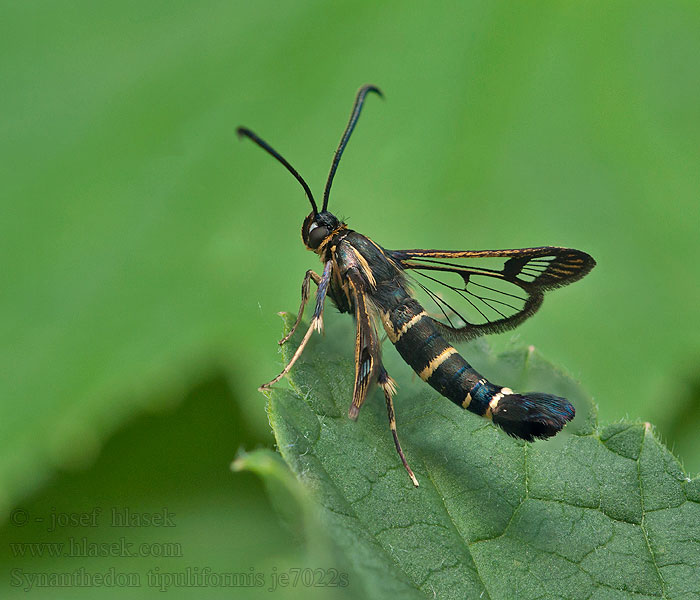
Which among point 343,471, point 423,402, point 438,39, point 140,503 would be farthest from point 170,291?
point 438,39

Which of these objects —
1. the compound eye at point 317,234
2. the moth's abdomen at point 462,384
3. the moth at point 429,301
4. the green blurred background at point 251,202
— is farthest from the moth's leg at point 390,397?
the green blurred background at point 251,202

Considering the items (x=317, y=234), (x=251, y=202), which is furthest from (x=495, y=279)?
(x=251, y=202)

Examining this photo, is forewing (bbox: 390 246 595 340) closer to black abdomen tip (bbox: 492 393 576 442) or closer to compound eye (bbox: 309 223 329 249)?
compound eye (bbox: 309 223 329 249)

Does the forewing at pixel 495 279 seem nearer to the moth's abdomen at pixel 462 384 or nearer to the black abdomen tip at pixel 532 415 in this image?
A: the moth's abdomen at pixel 462 384

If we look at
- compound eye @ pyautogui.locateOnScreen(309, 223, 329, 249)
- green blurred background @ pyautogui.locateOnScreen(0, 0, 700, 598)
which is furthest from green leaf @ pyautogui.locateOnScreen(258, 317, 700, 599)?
green blurred background @ pyautogui.locateOnScreen(0, 0, 700, 598)

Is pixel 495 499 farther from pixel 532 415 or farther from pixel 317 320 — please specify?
pixel 317 320

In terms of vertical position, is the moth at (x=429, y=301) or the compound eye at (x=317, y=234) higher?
the compound eye at (x=317, y=234)
